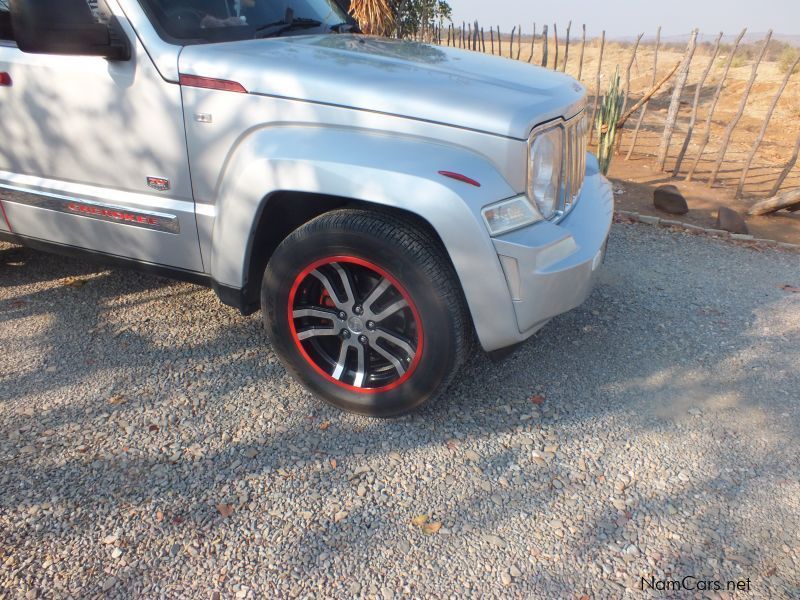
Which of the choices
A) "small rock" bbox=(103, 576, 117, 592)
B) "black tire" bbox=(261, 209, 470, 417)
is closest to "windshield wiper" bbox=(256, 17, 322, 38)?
"black tire" bbox=(261, 209, 470, 417)

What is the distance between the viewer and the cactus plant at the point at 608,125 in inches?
293

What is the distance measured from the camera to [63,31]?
8.05 ft

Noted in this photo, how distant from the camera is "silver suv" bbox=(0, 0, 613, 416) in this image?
2387 millimetres

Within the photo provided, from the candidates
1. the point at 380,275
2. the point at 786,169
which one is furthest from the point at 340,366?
the point at 786,169

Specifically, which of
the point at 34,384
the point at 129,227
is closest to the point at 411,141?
the point at 129,227

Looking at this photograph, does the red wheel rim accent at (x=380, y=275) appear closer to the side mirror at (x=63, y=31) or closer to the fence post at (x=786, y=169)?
the side mirror at (x=63, y=31)

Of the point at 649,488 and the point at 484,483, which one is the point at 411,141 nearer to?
the point at 484,483

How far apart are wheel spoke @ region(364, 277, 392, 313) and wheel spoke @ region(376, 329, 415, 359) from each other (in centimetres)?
12

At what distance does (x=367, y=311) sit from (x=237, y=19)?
1677mm

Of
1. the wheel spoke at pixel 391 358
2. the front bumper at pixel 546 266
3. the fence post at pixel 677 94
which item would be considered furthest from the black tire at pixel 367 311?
the fence post at pixel 677 94

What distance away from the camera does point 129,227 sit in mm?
2984

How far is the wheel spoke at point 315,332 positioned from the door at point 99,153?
24.2 inches

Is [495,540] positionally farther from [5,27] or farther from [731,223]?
[731,223]

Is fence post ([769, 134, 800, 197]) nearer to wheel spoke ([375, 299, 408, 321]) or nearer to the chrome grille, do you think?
the chrome grille
